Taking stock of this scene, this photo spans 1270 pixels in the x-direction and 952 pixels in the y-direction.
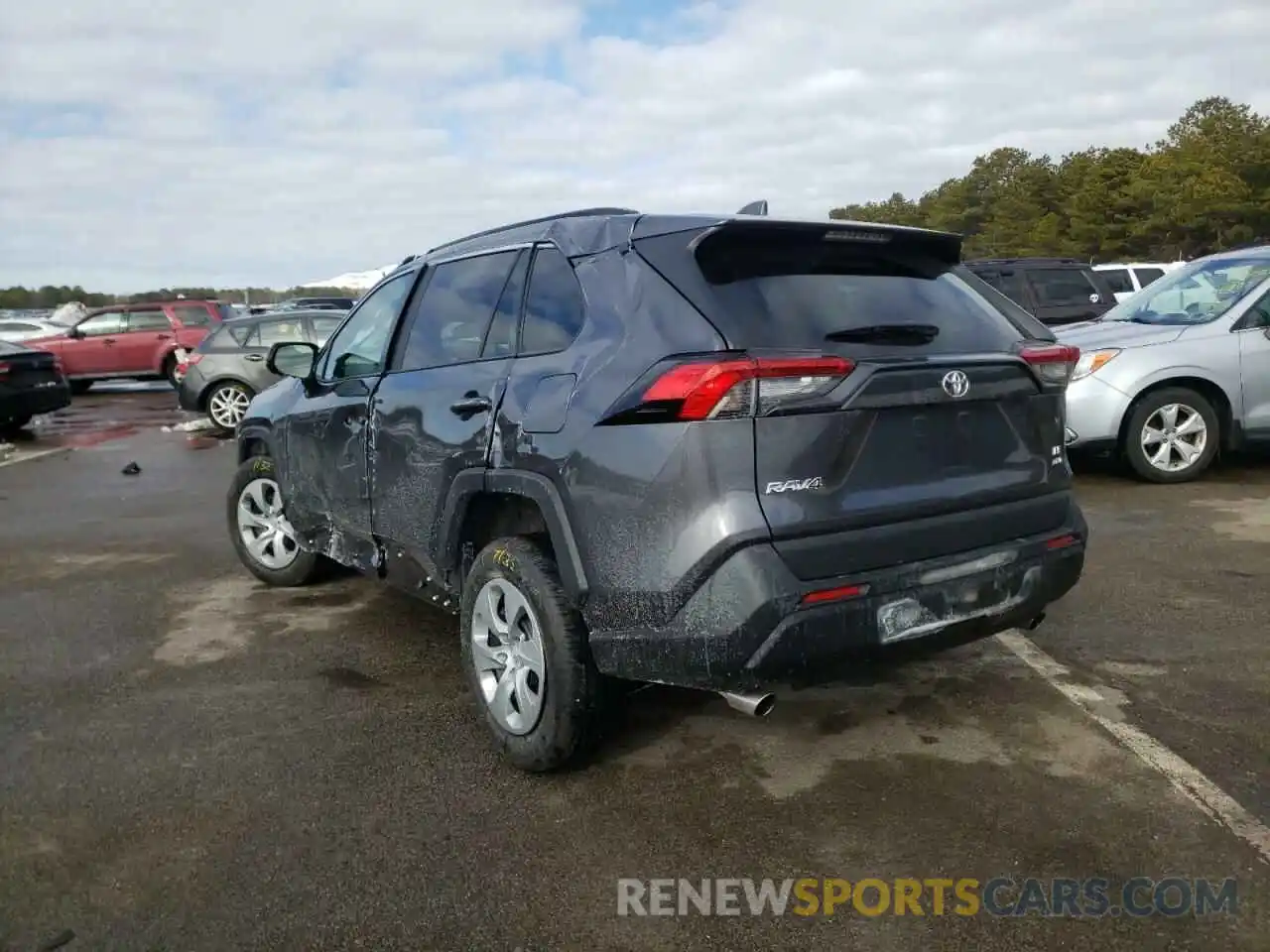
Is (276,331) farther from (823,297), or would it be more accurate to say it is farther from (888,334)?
(888,334)

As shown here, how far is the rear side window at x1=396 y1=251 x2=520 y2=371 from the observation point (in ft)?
13.0

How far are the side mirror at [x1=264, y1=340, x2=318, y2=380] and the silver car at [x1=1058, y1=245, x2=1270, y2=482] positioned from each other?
5.50 metres

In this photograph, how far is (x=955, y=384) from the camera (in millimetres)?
3158

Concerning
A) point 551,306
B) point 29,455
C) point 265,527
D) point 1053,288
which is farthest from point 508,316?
point 29,455

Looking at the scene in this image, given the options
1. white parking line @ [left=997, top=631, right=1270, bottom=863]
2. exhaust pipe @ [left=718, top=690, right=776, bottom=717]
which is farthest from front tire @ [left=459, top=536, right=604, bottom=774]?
white parking line @ [left=997, top=631, right=1270, bottom=863]

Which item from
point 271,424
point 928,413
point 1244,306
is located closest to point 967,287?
point 928,413

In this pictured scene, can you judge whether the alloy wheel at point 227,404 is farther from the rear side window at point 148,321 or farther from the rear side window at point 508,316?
the rear side window at point 508,316

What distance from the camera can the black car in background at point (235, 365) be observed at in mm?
14391

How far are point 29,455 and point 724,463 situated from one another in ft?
40.5

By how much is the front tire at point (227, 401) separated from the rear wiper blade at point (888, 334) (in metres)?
12.9

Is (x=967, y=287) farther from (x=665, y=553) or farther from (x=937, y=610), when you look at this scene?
(x=665, y=553)

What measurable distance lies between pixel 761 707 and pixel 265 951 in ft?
4.90

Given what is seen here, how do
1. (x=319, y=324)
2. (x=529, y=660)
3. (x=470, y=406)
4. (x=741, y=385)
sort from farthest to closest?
(x=319, y=324) → (x=470, y=406) → (x=529, y=660) → (x=741, y=385)

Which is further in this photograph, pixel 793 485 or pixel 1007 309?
pixel 1007 309
